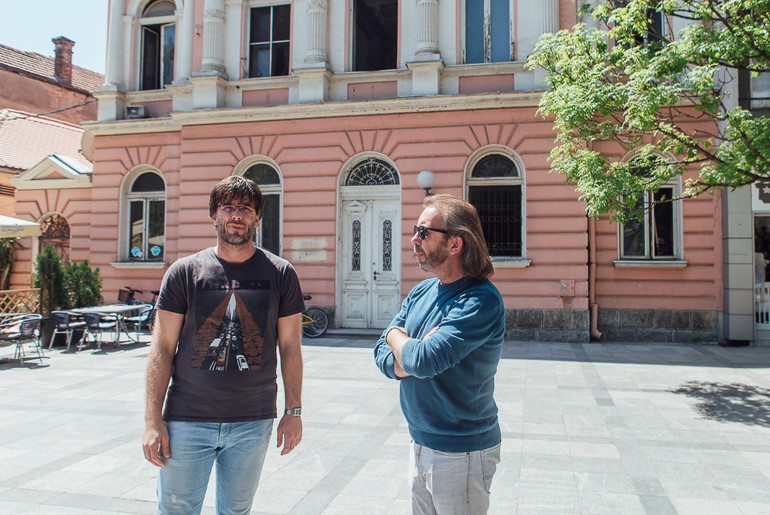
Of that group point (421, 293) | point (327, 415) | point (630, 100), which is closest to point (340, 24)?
point (630, 100)

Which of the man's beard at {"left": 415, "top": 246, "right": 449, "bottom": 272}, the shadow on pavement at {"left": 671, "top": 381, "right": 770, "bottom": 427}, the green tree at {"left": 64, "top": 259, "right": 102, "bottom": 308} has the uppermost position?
the man's beard at {"left": 415, "top": 246, "right": 449, "bottom": 272}

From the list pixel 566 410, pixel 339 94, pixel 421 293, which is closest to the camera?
pixel 421 293

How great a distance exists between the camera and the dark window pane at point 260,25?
1435cm

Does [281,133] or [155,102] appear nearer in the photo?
[281,133]

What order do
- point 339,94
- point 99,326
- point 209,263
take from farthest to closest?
point 339,94 → point 99,326 → point 209,263

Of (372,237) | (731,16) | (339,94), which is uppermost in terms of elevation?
(339,94)

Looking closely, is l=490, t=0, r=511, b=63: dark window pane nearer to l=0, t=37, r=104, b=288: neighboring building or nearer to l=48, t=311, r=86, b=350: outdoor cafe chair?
l=48, t=311, r=86, b=350: outdoor cafe chair

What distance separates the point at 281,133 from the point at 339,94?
66.9 inches

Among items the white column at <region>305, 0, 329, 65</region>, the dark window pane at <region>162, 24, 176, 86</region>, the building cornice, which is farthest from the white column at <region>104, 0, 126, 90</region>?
the white column at <region>305, 0, 329, 65</region>

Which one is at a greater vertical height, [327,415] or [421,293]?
[421,293]

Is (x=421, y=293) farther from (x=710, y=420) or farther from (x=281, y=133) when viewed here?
(x=281, y=133)

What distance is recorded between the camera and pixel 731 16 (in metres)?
7.13

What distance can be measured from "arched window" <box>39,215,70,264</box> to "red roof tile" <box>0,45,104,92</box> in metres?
10.3

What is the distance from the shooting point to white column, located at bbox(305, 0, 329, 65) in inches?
528
